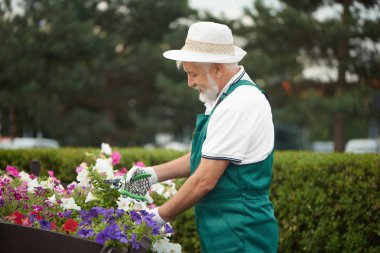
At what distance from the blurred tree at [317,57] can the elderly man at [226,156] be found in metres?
20.8

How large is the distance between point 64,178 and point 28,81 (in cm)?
2354

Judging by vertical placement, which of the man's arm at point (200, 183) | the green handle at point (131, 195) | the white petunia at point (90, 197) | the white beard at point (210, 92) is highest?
the white beard at point (210, 92)

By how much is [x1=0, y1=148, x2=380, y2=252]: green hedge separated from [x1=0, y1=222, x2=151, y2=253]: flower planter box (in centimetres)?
289

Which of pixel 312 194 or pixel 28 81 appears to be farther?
pixel 28 81

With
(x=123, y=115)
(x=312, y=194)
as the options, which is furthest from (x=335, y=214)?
(x=123, y=115)

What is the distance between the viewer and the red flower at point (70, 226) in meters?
2.88

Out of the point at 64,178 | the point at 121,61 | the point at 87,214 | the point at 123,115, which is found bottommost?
the point at 123,115

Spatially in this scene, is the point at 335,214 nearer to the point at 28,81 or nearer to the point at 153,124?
the point at 28,81

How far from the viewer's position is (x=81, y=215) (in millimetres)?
3021

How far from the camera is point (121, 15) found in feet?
112

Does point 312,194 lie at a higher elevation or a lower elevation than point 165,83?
higher

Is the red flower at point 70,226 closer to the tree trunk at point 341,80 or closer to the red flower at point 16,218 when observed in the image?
the red flower at point 16,218

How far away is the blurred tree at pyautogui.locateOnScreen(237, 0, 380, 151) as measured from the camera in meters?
23.5

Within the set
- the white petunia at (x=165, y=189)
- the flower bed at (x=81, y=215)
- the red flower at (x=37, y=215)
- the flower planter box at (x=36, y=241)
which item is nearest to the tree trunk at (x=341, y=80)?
the white petunia at (x=165, y=189)
